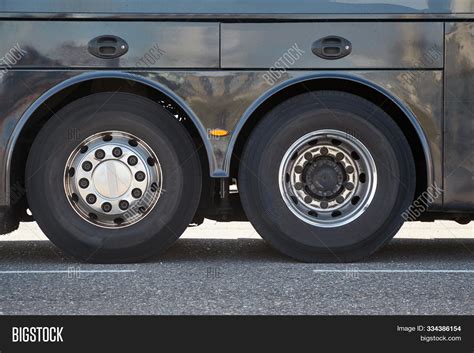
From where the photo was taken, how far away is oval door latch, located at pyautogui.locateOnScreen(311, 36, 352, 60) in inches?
240

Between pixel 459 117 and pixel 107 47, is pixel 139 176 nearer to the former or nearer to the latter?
pixel 107 47

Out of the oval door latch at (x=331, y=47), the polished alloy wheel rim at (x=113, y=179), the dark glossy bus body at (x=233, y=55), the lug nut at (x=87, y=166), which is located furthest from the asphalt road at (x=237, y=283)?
the oval door latch at (x=331, y=47)

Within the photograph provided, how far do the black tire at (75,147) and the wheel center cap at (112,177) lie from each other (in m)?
0.21

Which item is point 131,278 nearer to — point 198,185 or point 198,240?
point 198,185

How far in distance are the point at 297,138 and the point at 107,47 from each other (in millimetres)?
1266

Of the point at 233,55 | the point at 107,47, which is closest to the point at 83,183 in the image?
the point at 107,47

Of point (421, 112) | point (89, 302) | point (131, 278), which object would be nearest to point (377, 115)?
point (421, 112)

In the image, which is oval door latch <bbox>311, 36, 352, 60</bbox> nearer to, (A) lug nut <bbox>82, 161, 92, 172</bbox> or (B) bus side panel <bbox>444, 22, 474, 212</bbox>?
(B) bus side panel <bbox>444, 22, 474, 212</bbox>

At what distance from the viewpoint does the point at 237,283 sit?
542 centimetres

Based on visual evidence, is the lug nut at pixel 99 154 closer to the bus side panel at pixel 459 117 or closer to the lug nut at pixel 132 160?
the lug nut at pixel 132 160

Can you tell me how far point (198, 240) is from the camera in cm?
772

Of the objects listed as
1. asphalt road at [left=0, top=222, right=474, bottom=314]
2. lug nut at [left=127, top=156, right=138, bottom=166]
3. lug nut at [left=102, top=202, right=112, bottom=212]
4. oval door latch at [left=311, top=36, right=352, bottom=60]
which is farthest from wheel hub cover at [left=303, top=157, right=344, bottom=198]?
lug nut at [left=102, top=202, right=112, bottom=212]

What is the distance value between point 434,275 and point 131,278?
170 cm

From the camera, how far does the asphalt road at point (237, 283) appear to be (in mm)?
4758
